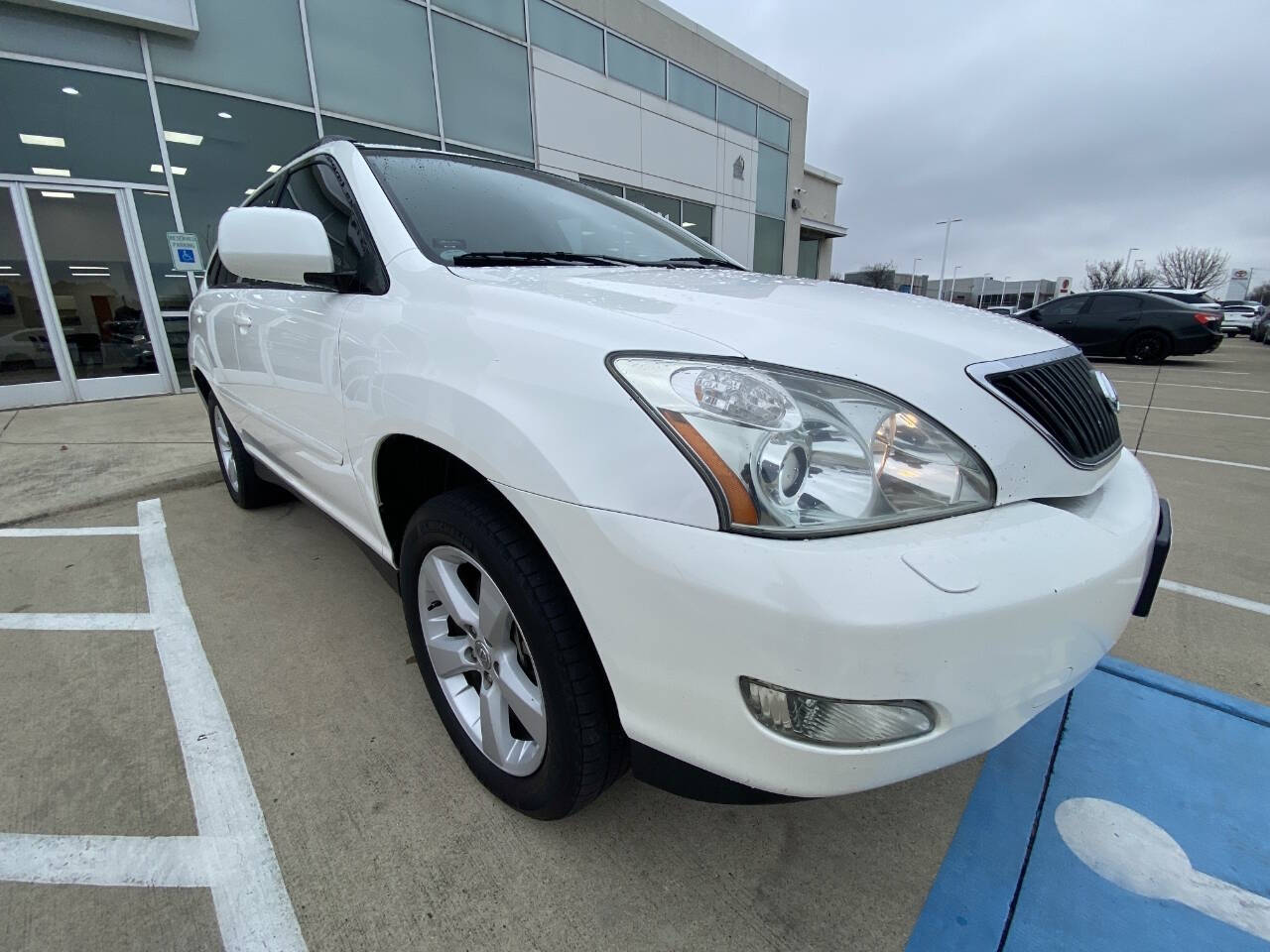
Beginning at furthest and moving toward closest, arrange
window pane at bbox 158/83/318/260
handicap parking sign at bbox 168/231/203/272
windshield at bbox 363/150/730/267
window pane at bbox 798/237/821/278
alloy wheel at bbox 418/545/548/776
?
window pane at bbox 798/237/821/278 < handicap parking sign at bbox 168/231/203/272 < window pane at bbox 158/83/318/260 < windshield at bbox 363/150/730/267 < alloy wheel at bbox 418/545/548/776

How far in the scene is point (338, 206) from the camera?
199cm

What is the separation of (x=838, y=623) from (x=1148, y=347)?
14805 mm

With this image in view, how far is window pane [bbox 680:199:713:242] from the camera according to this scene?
43.5ft

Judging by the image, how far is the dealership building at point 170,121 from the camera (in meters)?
6.25

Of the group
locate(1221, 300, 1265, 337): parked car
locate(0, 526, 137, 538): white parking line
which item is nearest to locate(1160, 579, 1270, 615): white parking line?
locate(0, 526, 137, 538): white parking line

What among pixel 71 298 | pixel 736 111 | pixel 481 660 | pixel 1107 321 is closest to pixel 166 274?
pixel 71 298

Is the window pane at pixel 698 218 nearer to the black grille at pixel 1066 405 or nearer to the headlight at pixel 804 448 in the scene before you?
the black grille at pixel 1066 405

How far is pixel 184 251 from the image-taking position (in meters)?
6.95

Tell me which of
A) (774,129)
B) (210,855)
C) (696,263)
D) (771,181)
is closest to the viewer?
(210,855)

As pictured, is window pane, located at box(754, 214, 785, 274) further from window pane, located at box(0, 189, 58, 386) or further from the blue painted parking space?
the blue painted parking space

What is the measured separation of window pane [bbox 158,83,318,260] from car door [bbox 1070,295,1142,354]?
13554 millimetres

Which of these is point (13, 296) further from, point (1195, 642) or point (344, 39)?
point (1195, 642)

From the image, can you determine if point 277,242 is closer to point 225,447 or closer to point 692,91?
point 225,447

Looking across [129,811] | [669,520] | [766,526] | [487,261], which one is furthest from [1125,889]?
[129,811]
